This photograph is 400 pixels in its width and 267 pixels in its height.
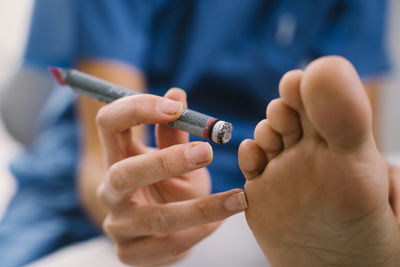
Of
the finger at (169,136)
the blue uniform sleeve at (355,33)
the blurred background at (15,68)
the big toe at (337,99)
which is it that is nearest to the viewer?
the big toe at (337,99)

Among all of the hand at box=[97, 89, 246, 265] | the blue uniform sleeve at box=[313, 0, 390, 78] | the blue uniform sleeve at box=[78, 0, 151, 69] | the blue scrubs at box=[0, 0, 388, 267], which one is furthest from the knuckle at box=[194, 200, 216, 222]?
the blue uniform sleeve at box=[313, 0, 390, 78]

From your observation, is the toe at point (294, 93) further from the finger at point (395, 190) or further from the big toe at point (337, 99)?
the finger at point (395, 190)

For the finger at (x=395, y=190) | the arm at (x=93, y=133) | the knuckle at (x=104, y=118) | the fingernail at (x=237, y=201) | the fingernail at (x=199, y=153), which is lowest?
the finger at (x=395, y=190)

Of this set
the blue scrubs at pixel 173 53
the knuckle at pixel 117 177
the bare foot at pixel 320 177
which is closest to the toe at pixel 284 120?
the bare foot at pixel 320 177

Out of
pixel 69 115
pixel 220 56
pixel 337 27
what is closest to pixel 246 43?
pixel 220 56

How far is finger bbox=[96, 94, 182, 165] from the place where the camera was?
0.92 ft

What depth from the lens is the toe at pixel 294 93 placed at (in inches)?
9.0

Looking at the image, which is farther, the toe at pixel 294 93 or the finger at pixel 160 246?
the finger at pixel 160 246

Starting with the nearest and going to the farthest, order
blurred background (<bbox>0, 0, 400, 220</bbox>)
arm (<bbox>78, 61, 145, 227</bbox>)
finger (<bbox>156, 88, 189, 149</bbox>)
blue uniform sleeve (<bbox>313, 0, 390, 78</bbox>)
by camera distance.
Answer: finger (<bbox>156, 88, 189, 149</bbox>)
arm (<bbox>78, 61, 145, 227</bbox>)
blue uniform sleeve (<bbox>313, 0, 390, 78</bbox>)
blurred background (<bbox>0, 0, 400, 220</bbox>)

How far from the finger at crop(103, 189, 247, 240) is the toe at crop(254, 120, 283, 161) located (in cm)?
4

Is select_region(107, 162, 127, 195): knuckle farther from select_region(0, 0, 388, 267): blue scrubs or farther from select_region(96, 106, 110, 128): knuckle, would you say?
select_region(0, 0, 388, 267): blue scrubs

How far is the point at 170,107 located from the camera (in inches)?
11.0

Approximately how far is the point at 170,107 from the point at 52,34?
40cm

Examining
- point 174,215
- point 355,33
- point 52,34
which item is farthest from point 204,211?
point 355,33
